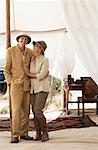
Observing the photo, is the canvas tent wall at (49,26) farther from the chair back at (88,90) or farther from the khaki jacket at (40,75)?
the chair back at (88,90)

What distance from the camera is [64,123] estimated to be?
20.5 ft

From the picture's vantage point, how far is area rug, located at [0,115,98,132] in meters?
5.82

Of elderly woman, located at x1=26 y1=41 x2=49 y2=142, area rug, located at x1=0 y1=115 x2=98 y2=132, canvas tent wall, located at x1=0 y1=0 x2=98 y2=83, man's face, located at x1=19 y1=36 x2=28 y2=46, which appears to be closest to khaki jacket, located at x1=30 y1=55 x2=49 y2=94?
elderly woman, located at x1=26 y1=41 x2=49 y2=142

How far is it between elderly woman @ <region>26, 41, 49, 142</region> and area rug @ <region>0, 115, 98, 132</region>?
1.12 metres

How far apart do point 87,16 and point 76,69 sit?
192 inches

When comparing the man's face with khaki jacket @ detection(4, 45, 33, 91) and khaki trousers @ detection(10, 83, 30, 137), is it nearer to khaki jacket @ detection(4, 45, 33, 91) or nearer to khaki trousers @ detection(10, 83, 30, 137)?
khaki jacket @ detection(4, 45, 33, 91)

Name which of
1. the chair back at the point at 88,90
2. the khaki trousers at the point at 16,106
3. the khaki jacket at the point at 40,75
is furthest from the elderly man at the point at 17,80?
the chair back at the point at 88,90

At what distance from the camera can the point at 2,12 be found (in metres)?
6.89

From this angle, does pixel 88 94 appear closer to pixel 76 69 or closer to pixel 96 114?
pixel 96 114

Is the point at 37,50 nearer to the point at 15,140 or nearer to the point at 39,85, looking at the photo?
the point at 39,85

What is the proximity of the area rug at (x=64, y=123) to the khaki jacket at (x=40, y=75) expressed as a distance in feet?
4.41

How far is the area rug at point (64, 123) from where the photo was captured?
229 inches

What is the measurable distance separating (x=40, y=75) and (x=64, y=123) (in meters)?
2.01

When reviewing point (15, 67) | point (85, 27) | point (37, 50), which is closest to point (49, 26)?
point (37, 50)
